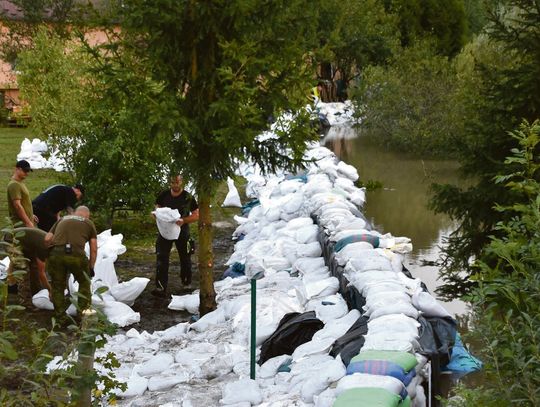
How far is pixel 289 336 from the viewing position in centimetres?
752

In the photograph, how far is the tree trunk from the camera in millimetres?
8883

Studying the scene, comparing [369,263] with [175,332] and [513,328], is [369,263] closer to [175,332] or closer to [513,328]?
[175,332]

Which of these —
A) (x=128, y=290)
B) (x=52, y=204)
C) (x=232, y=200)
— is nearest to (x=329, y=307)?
(x=128, y=290)

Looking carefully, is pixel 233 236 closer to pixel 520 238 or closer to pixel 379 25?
pixel 520 238

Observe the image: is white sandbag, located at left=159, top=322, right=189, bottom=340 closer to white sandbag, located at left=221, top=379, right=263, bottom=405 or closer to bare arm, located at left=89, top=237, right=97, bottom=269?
bare arm, located at left=89, top=237, right=97, bottom=269

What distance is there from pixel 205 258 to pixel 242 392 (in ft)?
9.12

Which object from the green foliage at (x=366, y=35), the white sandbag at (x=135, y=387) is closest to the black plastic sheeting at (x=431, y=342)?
the white sandbag at (x=135, y=387)

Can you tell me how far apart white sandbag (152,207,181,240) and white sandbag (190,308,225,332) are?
60.1 inches

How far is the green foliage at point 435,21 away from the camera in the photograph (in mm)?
42000

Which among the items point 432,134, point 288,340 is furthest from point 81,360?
point 432,134

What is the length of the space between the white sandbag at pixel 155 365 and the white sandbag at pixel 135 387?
0.17m

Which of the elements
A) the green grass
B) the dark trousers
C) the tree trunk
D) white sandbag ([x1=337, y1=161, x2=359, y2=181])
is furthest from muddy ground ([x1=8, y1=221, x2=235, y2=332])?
white sandbag ([x1=337, y1=161, x2=359, y2=181])

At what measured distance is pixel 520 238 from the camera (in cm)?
409

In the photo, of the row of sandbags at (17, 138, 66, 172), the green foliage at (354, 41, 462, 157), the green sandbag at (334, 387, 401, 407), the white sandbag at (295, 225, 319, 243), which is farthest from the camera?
the green foliage at (354, 41, 462, 157)
